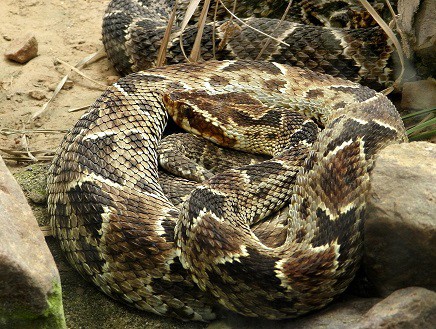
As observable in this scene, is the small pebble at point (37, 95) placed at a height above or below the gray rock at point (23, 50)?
below

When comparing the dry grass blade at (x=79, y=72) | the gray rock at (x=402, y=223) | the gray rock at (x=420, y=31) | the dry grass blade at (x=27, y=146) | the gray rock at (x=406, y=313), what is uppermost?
the gray rock at (x=420, y=31)

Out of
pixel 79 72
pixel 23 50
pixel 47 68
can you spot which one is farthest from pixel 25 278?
pixel 23 50

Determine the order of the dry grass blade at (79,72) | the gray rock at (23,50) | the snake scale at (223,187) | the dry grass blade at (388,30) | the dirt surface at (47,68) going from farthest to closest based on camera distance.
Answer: the gray rock at (23,50), the dry grass blade at (79,72), the dirt surface at (47,68), the dry grass blade at (388,30), the snake scale at (223,187)

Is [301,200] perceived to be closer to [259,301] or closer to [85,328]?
[259,301]

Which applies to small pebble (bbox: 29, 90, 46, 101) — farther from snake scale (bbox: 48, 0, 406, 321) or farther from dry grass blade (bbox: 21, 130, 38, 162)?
snake scale (bbox: 48, 0, 406, 321)

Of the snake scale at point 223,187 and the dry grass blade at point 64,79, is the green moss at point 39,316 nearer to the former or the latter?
the snake scale at point 223,187

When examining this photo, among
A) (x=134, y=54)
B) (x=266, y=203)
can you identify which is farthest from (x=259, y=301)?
(x=134, y=54)

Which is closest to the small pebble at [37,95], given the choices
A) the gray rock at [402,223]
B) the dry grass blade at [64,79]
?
the dry grass blade at [64,79]

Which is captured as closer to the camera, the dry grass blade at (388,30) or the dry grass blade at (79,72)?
the dry grass blade at (388,30)

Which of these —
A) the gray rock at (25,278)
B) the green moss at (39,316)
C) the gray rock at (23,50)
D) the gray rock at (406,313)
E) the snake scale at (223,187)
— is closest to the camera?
the gray rock at (406,313)
